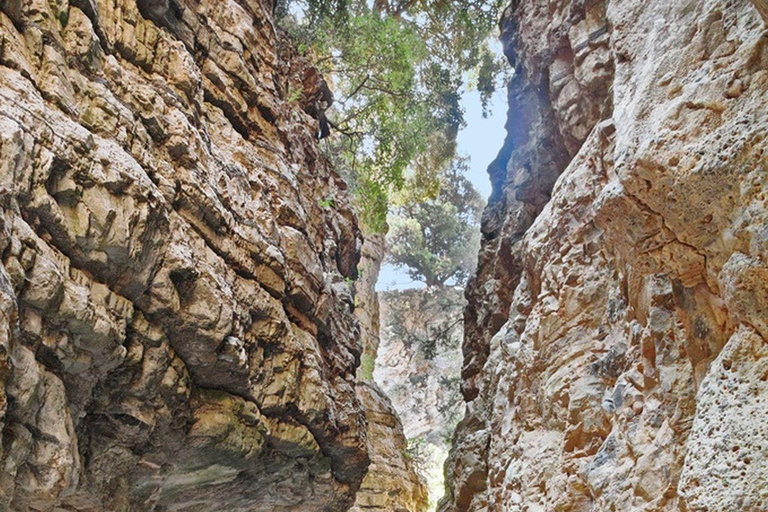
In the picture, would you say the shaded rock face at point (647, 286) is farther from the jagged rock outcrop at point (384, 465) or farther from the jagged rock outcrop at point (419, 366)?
the jagged rock outcrop at point (419, 366)

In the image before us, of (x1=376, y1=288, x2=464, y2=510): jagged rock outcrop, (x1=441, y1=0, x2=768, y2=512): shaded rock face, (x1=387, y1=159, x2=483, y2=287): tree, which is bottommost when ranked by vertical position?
(x1=441, y1=0, x2=768, y2=512): shaded rock face

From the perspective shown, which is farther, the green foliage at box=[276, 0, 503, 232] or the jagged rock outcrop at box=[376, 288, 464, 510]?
the jagged rock outcrop at box=[376, 288, 464, 510]

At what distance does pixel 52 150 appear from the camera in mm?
3994

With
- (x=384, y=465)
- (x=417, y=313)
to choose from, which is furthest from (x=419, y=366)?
(x=384, y=465)

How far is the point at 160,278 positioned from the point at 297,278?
2.46 meters

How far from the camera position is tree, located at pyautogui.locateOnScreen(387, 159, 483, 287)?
74.3ft

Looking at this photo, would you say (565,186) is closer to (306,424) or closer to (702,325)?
(702,325)

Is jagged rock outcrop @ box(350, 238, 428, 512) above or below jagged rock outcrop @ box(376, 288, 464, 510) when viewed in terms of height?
below

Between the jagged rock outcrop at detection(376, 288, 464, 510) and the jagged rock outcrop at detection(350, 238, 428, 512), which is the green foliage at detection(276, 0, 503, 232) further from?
the jagged rock outcrop at detection(376, 288, 464, 510)

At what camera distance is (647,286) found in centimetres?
445

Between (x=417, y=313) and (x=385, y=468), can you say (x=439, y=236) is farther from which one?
(x=385, y=468)

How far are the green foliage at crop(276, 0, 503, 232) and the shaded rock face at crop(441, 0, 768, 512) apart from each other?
195 inches

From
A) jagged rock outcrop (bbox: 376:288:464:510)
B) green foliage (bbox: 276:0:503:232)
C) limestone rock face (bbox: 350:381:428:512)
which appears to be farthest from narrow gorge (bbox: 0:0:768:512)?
jagged rock outcrop (bbox: 376:288:464:510)

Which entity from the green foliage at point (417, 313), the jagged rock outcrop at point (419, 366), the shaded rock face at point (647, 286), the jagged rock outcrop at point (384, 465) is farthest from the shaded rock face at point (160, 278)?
the jagged rock outcrop at point (419, 366)
